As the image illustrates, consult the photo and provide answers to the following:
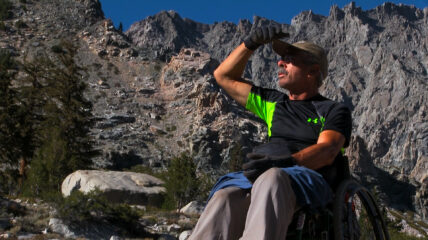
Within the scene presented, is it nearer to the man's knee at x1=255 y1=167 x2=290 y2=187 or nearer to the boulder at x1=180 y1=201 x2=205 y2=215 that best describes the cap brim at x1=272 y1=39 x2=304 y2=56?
the man's knee at x1=255 y1=167 x2=290 y2=187

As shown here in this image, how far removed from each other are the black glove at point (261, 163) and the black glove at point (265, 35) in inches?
40.1

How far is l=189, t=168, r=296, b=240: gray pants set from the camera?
2.50m

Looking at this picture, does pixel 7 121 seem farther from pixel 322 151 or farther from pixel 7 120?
pixel 322 151

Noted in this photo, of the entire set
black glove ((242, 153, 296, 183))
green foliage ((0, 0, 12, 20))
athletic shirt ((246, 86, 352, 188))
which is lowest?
black glove ((242, 153, 296, 183))

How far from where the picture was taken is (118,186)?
2283 centimetres

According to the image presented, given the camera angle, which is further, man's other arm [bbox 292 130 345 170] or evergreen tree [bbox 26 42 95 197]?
evergreen tree [bbox 26 42 95 197]

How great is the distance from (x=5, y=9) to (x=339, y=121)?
308 feet

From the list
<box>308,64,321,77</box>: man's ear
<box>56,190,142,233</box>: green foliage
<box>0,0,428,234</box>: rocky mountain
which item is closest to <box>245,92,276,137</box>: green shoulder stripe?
<box>308,64,321,77</box>: man's ear

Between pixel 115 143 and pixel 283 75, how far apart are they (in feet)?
207

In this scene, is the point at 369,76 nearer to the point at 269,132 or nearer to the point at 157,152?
the point at 157,152

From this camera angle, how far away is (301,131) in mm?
3260

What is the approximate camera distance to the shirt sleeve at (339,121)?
310 cm

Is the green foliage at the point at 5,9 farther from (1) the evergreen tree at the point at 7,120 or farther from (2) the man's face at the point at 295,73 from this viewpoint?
(2) the man's face at the point at 295,73

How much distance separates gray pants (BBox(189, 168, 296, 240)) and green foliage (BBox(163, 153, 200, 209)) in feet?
70.5
